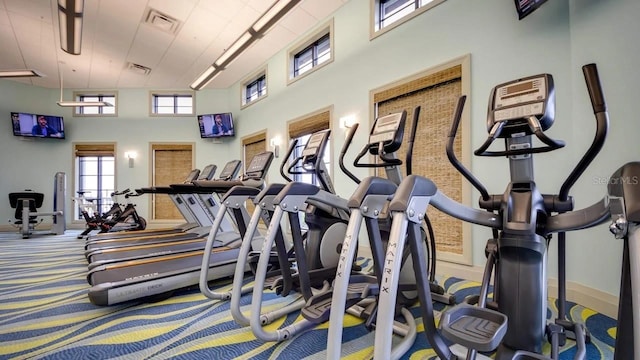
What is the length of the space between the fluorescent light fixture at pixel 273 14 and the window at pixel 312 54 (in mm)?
1342

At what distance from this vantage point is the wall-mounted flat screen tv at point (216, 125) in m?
7.96

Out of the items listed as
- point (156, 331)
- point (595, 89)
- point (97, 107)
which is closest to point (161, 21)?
point (97, 107)

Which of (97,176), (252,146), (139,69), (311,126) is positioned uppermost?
(139,69)

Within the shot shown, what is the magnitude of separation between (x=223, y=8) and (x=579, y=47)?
15.4 feet

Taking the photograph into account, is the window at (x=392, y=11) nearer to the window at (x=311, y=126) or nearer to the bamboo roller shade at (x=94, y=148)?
the window at (x=311, y=126)

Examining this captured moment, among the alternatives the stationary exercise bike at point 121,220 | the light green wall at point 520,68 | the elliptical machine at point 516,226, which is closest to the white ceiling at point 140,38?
the light green wall at point 520,68

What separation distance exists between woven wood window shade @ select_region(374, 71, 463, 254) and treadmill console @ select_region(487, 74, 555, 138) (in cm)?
181

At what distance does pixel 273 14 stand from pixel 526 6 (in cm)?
268

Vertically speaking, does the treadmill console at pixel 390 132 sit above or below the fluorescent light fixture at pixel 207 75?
below

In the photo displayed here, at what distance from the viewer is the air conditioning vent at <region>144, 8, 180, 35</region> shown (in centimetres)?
497

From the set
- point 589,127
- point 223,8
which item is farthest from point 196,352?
point 223,8

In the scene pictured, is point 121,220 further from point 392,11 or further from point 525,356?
point 525,356

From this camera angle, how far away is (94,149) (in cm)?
836

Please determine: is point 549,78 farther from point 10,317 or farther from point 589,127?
point 10,317
